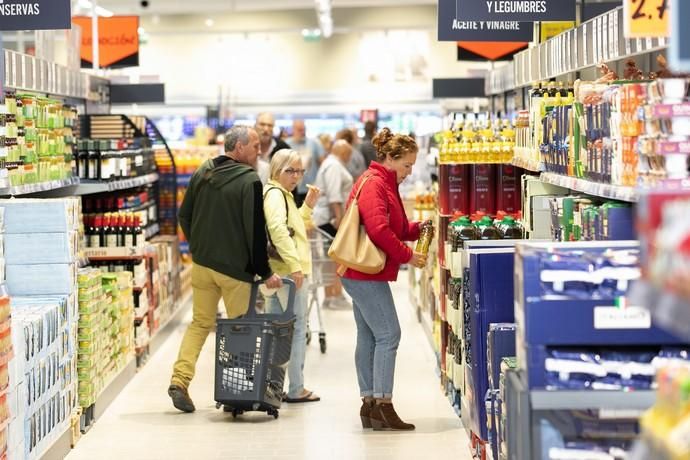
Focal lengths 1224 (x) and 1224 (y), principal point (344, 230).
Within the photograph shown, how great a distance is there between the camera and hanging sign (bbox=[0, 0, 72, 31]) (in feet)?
22.4

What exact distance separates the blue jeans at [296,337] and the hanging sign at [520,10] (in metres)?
2.17

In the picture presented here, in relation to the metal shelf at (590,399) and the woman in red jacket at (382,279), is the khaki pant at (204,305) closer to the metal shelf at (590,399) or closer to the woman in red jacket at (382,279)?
the woman in red jacket at (382,279)

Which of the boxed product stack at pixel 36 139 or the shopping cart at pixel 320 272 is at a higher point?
the boxed product stack at pixel 36 139

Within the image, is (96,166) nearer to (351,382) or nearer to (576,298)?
(351,382)

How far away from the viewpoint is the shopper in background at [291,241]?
304 inches

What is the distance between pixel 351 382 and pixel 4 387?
411 centimetres

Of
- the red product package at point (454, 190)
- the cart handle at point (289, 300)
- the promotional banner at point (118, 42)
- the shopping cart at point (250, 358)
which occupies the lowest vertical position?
the shopping cart at point (250, 358)

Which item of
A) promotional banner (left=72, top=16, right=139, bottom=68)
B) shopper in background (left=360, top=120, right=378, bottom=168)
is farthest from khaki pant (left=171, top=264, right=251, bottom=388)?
shopper in background (left=360, top=120, right=378, bottom=168)

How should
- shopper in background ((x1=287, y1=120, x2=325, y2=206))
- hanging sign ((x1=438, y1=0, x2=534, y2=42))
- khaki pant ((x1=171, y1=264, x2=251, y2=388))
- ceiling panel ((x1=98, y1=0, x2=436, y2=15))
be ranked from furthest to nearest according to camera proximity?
ceiling panel ((x1=98, y1=0, x2=436, y2=15)) → shopper in background ((x1=287, y1=120, x2=325, y2=206)) → hanging sign ((x1=438, y1=0, x2=534, y2=42)) → khaki pant ((x1=171, y1=264, x2=251, y2=388))

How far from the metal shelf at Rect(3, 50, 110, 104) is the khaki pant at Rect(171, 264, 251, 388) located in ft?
5.35

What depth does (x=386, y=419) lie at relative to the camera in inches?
283

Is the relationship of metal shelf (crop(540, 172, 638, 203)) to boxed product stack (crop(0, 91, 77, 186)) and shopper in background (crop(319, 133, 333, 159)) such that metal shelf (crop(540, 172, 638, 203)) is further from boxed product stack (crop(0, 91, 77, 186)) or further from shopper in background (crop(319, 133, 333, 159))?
shopper in background (crop(319, 133, 333, 159))

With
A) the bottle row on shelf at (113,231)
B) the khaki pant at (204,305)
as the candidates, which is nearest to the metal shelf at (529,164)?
the khaki pant at (204,305)

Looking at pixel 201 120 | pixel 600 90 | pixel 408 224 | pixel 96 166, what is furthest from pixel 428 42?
pixel 600 90
